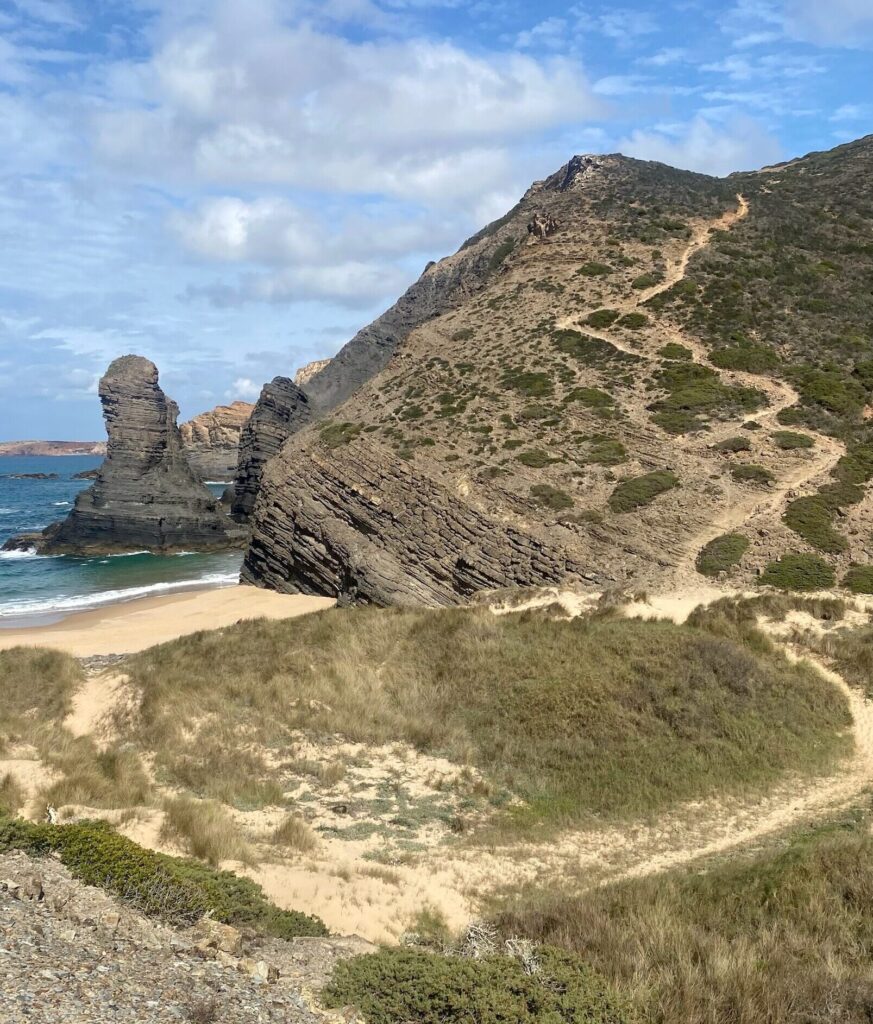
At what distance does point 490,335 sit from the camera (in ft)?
143

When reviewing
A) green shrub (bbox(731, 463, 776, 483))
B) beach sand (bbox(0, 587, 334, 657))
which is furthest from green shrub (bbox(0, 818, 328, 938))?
green shrub (bbox(731, 463, 776, 483))

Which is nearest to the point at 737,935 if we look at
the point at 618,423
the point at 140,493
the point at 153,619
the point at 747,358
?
the point at 618,423

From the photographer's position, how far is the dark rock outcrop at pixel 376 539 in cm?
2686

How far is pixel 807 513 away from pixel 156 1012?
25.4m

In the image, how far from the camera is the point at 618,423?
33.1 metres

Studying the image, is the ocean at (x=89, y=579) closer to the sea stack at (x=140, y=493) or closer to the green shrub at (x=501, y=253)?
the sea stack at (x=140, y=493)

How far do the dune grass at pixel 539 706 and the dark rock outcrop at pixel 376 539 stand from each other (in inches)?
294

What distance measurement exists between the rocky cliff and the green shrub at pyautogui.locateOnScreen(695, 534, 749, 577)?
95.5m

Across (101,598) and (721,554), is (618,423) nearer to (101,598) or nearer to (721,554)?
(721,554)

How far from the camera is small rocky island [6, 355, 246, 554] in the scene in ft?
184

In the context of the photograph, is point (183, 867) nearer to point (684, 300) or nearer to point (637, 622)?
point (637, 622)

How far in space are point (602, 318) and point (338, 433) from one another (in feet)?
54.0

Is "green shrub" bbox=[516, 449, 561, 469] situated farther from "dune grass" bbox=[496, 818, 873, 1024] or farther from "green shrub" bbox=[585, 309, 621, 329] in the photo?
"dune grass" bbox=[496, 818, 873, 1024]

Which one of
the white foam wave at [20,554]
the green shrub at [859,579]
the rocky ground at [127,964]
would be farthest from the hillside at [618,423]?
the white foam wave at [20,554]
